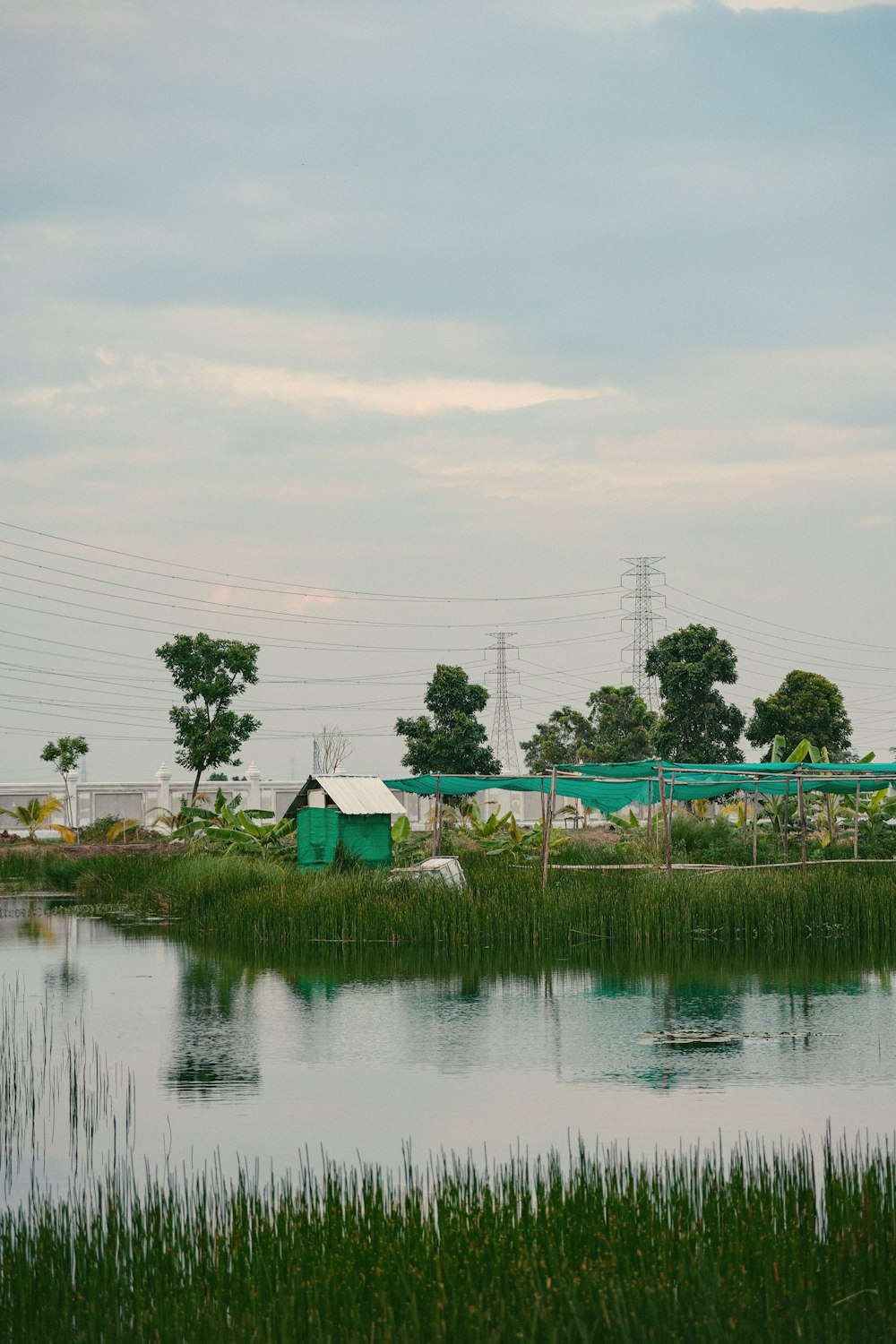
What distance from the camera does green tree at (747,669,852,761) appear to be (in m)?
41.9

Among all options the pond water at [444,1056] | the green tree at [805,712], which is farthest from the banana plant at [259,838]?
the green tree at [805,712]

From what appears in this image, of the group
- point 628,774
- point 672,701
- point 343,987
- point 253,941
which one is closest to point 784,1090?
point 343,987

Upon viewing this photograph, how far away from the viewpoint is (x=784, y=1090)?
11109 millimetres

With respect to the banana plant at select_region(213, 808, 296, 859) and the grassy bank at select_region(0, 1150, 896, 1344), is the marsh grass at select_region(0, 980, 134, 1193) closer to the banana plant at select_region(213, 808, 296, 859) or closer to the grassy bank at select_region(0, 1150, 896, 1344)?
the grassy bank at select_region(0, 1150, 896, 1344)

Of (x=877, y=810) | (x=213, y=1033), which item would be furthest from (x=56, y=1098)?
(x=877, y=810)

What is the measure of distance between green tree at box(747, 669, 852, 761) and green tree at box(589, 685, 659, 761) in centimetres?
774

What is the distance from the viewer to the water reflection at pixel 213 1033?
38.8 ft

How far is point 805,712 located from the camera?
1652 inches

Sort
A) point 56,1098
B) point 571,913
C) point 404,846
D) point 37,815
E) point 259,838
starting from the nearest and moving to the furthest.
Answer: point 56,1098 → point 571,913 → point 259,838 → point 404,846 → point 37,815

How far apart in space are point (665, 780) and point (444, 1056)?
11264mm

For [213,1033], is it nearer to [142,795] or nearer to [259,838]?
[259,838]

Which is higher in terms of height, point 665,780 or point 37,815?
point 665,780

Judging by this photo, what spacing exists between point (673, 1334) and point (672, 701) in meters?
38.1

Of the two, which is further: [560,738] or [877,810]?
[560,738]
